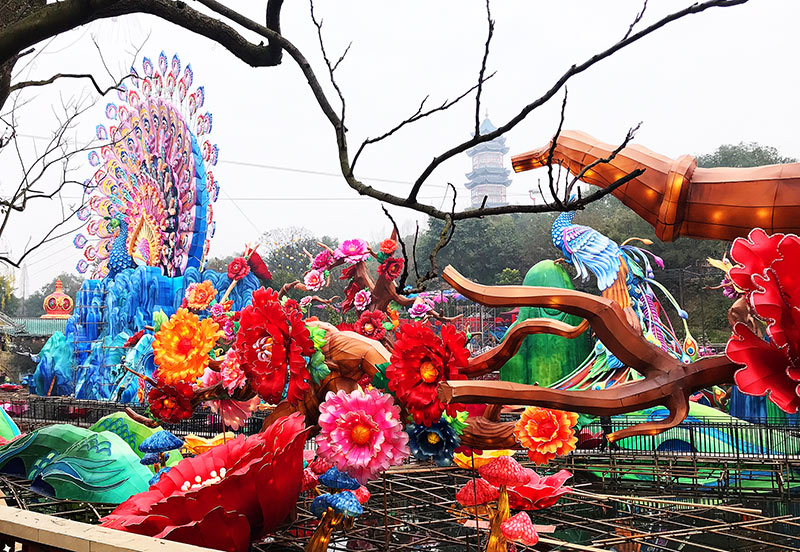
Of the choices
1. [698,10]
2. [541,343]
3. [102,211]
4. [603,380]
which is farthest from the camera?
[102,211]

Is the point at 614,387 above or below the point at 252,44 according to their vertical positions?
below

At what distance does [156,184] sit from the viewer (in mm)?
19453

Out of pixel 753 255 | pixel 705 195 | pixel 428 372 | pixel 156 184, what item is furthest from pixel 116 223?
pixel 753 255

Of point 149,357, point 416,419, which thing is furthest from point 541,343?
point 416,419

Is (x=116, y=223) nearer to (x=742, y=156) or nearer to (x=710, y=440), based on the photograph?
(x=710, y=440)

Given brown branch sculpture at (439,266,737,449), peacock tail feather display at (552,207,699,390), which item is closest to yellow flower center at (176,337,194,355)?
brown branch sculpture at (439,266,737,449)

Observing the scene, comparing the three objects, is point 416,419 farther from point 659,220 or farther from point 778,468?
point 778,468

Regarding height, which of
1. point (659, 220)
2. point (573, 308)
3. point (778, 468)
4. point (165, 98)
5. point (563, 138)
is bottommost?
point (778, 468)

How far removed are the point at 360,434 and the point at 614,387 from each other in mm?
1620

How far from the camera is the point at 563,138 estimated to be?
104 inches

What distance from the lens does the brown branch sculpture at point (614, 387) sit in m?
2.24

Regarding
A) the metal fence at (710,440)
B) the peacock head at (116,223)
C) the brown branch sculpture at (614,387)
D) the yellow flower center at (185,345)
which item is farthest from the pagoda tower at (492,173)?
the brown branch sculpture at (614,387)

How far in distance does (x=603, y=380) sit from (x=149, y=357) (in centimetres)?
1072

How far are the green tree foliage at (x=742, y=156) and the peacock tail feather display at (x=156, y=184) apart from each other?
23.0 meters
